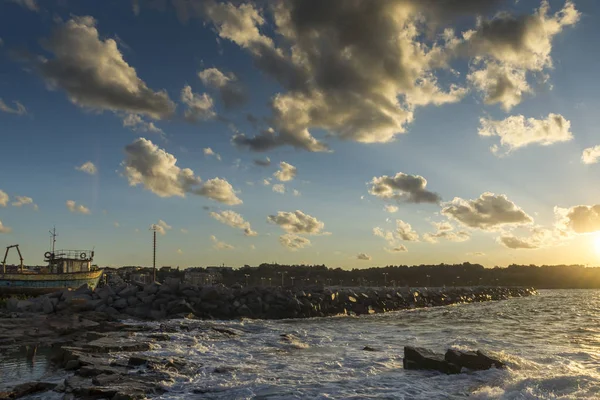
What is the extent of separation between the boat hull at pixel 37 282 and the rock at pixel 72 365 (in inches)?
1292

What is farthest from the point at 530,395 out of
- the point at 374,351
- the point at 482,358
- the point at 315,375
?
the point at 374,351

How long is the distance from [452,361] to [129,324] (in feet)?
57.5

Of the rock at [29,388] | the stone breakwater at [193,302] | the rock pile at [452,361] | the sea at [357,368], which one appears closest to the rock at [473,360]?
the rock pile at [452,361]

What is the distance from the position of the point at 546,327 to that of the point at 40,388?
85.8ft

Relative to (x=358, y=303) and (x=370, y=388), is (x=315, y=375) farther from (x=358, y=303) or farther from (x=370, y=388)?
(x=358, y=303)

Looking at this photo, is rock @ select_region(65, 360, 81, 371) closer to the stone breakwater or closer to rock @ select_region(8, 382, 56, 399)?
rock @ select_region(8, 382, 56, 399)

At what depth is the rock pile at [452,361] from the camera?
11883mm

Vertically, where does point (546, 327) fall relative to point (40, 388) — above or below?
below

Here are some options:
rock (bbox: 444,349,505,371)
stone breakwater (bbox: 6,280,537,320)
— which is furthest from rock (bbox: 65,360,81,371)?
stone breakwater (bbox: 6,280,537,320)

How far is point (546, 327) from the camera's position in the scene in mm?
25531

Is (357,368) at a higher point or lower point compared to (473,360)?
lower

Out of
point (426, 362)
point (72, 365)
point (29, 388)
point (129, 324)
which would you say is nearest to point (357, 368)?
point (426, 362)

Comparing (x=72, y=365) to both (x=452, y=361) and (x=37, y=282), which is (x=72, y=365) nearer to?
(x=452, y=361)

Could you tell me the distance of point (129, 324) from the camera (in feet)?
76.0
